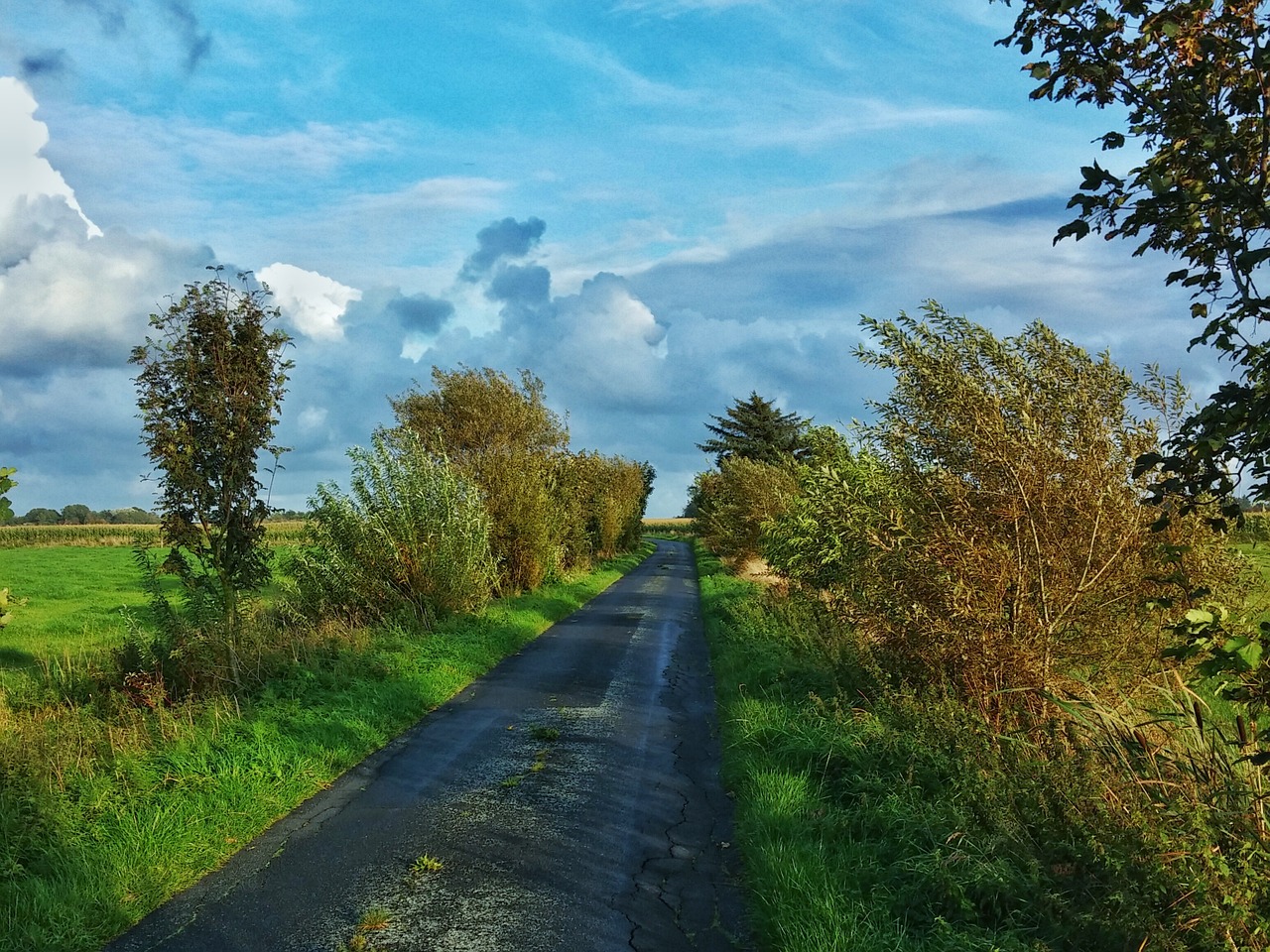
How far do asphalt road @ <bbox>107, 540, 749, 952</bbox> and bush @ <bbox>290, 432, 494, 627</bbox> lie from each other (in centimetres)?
688

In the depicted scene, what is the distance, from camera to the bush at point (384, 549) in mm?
17516

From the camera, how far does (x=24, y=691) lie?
1265 cm

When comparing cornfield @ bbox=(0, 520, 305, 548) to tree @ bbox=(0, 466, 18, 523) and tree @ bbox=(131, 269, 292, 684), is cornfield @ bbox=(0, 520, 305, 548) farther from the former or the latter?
tree @ bbox=(0, 466, 18, 523)

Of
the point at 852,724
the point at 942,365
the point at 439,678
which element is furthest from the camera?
the point at 439,678

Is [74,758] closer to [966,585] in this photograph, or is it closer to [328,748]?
[328,748]

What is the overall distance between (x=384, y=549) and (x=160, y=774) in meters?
10.1

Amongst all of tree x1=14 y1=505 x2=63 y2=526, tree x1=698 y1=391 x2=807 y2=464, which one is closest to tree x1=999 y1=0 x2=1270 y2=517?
tree x1=698 y1=391 x2=807 y2=464

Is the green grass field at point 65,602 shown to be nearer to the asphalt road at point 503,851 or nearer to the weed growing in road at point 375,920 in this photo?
the asphalt road at point 503,851

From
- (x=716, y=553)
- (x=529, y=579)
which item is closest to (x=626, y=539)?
(x=716, y=553)

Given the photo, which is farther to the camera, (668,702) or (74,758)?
(668,702)

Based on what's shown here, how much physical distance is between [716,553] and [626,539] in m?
11.5

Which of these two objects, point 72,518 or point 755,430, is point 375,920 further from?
point 72,518

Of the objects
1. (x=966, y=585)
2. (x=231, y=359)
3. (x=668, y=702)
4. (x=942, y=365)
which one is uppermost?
(x=231, y=359)

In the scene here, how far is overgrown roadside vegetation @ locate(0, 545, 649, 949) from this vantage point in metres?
5.36
